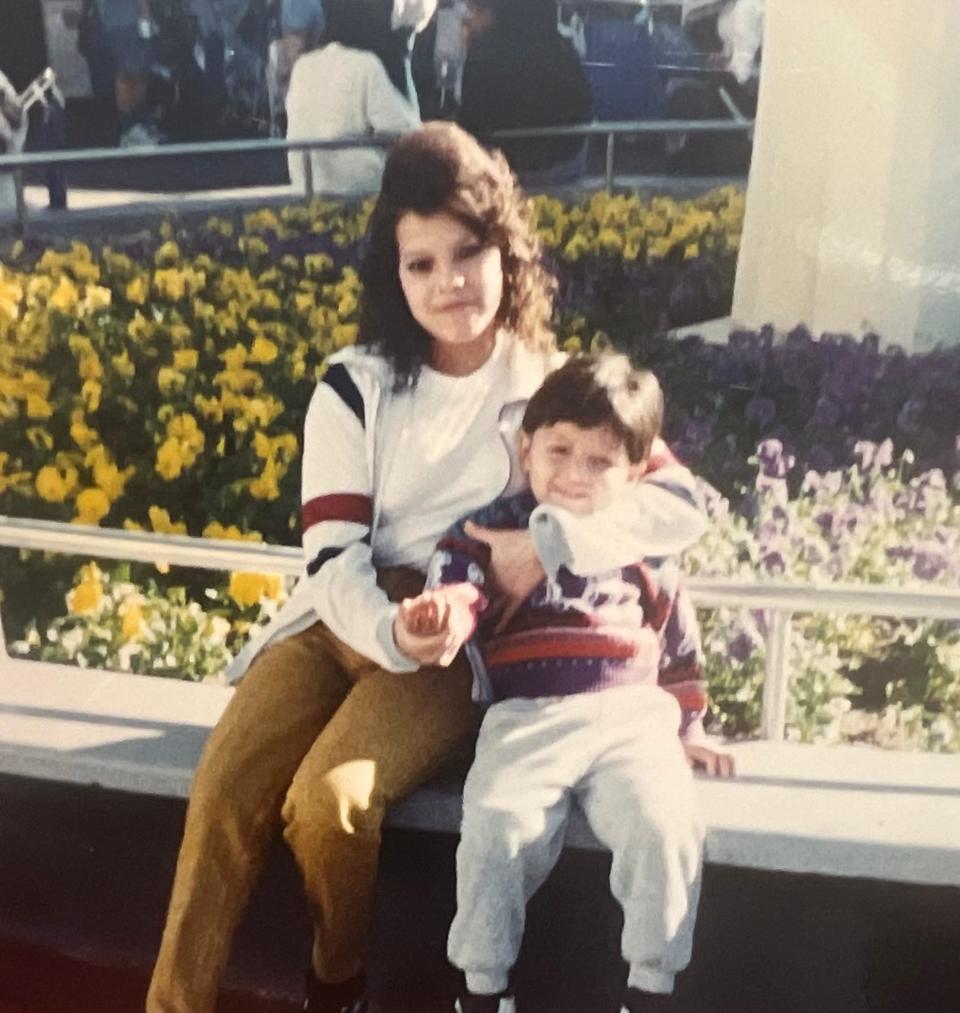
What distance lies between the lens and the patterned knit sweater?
1023 millimetres

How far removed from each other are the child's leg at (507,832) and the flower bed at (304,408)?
0.21 metres

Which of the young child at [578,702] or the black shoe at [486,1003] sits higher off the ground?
the young child at [578,702]

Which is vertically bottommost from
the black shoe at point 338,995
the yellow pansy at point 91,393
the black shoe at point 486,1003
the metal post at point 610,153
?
the black shoe at point 338,995

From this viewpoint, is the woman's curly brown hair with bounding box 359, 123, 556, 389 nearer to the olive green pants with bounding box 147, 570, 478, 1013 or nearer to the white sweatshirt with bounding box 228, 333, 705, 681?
the white sweatshirt with bounding box 228, 333, 705, 681

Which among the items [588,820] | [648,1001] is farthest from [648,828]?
[648,1001]

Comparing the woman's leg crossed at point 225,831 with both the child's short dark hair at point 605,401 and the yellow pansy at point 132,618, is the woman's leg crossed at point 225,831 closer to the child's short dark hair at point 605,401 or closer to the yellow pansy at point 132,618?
the yellow pansy at point 132,618

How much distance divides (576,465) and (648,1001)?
513mm

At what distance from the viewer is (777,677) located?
1.10 meters

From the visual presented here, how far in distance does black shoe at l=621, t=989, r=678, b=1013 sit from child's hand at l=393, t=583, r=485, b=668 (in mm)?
367

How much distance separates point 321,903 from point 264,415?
1.58 feet

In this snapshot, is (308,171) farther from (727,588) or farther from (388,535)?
(727,588)

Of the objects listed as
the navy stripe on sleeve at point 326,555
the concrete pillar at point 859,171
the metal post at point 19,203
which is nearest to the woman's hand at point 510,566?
the navy stripe on sleeve at point 326,555

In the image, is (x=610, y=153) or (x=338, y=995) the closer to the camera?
(x=610, y=153)

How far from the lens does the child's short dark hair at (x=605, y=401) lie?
983mm
